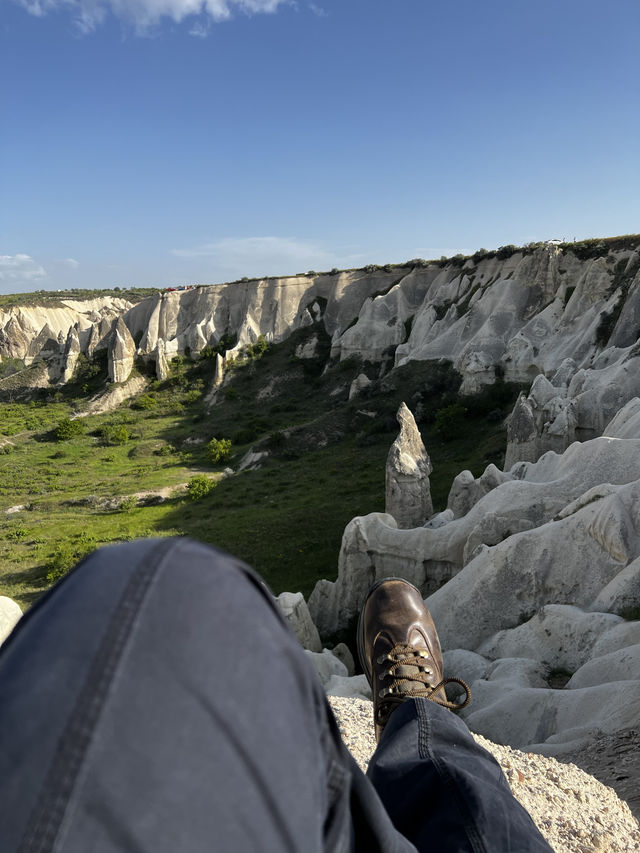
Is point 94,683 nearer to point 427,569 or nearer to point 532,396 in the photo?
point 427,569

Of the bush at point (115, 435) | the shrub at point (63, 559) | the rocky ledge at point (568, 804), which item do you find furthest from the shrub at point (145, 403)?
the rocky ledge at point (568, 804)

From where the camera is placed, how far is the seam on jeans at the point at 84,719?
0.80 metres

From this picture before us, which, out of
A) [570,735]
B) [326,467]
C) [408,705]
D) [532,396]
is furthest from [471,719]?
[326,467]

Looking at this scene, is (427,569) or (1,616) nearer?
(1,616)

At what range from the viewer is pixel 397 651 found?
3.59m

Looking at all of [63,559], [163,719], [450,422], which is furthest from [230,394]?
[163,719]

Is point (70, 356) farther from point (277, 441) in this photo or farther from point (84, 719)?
point (84, 719)

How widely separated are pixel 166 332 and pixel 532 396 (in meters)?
39.6

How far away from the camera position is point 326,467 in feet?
87.0

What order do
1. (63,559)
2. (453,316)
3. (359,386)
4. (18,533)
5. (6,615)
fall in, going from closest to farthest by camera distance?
(6,615), (63,559), (18,533), (359,386), (453,316)

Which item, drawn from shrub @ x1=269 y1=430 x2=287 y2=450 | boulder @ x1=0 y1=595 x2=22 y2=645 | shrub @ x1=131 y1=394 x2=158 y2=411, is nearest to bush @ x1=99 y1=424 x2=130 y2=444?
shrub @ x1=131 y1=394 x2=158 y2=411

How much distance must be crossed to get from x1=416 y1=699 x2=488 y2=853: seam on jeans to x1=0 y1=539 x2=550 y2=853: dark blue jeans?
999mm

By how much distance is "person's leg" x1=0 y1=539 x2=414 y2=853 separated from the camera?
2.75 feet

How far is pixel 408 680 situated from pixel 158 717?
8.82ft
